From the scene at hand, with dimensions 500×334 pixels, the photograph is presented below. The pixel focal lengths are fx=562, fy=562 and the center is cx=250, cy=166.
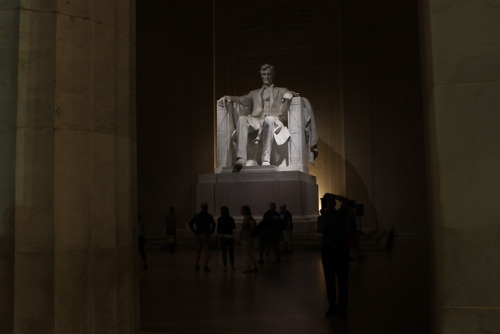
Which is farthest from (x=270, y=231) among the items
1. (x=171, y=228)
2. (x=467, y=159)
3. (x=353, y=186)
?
(x=353, y=186)

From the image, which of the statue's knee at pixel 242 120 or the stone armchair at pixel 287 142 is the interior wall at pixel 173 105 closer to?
the stone armchair at pixel 287 142

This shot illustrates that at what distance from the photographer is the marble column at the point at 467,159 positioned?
3.23m

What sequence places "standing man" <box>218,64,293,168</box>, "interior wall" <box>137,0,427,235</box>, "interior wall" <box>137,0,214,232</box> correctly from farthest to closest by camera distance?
"interior wall" <box>137,0,214,232</box> → "interior wall" <box>137,0,427,235</box> → "standing man" <box>218,64,293,168</box>

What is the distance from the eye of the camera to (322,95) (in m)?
18.5

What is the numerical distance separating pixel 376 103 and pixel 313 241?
6.91 metres

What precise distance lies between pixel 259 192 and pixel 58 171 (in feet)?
33.5

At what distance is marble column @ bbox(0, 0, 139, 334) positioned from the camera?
145 inches

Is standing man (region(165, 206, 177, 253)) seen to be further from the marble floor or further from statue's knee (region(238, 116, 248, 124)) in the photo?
statue's knee (region(238, 116, 248, 124))

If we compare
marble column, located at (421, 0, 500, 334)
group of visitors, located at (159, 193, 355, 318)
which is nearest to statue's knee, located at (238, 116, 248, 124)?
group of visitors, located at (159, 193, 355, 318)

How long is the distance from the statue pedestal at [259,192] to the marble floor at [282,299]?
3.63m

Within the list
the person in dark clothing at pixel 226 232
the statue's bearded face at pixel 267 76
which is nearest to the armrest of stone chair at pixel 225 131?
the statue's bearded face at pixel 267 76

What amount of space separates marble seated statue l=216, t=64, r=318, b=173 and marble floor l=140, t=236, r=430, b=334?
4935mm

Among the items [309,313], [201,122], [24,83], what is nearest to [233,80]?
[201,122]

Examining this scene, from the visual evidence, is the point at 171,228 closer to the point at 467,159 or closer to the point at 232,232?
the point at 232,232
